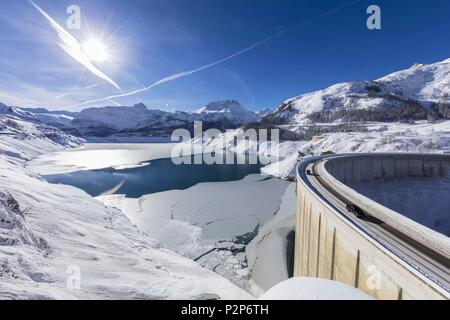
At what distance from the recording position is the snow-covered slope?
1212 cm

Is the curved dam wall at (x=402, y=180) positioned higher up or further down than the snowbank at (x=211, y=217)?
higher up

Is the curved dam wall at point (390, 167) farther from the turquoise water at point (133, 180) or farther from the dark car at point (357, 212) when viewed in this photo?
the turquoise water at point (133, 180)

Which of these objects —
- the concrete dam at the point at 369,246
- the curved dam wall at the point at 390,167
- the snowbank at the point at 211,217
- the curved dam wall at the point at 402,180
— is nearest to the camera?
the concrete dam at the point at 369,246

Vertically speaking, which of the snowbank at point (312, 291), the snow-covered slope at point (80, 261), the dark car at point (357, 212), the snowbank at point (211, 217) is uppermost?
the dark car at point (357, 212)

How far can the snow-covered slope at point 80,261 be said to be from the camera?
39.8 feet

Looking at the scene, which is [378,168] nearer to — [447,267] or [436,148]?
[436,148]

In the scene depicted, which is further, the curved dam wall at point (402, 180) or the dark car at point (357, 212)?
the curved dam wall at point (402, 180)

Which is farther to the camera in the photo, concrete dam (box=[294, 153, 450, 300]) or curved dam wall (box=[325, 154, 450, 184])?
curved dam wall (box=[325, 154, 450, 184])

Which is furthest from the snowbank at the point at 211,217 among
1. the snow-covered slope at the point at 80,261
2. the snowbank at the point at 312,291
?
the snowbank at the point at 312,291

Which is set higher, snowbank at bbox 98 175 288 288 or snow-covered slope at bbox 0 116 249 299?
snow-covered slope at bbox 0 116 249 299

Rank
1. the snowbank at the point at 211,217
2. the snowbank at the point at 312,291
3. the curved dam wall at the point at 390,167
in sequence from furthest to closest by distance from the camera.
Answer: the curved dam wall at the point at 390,167 < the snowbank at the point at 211,217 < the snowbank at the point at 312,291

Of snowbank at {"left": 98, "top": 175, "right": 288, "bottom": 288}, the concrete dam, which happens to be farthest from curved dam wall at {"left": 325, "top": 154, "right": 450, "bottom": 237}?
snowbank at {"left": 98, "top": 175, "right": 288, "bottom": 288}

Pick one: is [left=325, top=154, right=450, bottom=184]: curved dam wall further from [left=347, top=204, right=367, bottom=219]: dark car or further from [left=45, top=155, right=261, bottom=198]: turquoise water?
[left=45, top=155, right=261, bottom=198]: turquoise water
